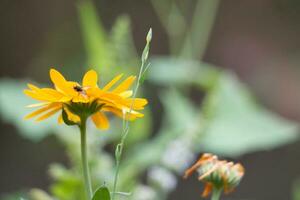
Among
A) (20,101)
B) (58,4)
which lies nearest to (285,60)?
(58,4)

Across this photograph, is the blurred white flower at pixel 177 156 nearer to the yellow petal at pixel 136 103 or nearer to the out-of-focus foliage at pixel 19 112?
the out-of-focus foliage at pixel 19 112

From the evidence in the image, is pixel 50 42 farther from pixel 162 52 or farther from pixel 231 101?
pixel 231 101

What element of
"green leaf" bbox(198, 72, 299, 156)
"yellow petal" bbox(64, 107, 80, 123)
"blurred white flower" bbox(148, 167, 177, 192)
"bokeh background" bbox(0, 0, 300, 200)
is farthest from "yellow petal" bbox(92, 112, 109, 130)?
"bokeh background" bbox(0, 0, 300, 200)

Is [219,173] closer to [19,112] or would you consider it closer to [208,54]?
[19,112]

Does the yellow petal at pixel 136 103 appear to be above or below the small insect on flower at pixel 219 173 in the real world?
above

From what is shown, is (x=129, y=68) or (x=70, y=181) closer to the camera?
(x=70, y=181)

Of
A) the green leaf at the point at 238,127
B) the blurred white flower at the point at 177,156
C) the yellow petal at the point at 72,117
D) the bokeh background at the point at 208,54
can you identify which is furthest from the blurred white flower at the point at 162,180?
Result: the bokeh background at the point at 208,54
